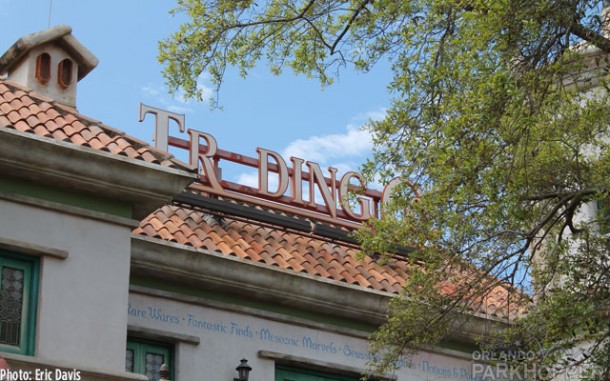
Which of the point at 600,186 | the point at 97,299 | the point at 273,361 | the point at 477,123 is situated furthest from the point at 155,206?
the point at 600,186

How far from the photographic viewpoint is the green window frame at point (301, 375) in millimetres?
16531

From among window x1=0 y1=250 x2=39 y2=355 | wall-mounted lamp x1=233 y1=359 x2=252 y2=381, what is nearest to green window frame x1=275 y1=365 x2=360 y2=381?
wall-mounted lamp x1=233 y1=359 x2=252 y2=381

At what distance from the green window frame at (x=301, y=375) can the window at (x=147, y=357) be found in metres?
1.64

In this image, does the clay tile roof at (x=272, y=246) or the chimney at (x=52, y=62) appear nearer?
the clay tile roof at (x=272, y=246)

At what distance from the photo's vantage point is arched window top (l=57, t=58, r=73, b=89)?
55.3 ft

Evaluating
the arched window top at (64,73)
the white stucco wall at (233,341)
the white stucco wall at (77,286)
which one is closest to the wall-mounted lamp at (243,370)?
the white stucco wall at (233,341)

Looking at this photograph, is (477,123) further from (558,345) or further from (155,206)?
(155,206)

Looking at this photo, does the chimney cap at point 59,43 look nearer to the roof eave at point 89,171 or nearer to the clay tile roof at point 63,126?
the clay tile roof at point 63,126

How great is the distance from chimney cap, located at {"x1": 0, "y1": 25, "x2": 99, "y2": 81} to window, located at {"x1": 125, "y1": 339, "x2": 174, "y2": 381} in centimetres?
403

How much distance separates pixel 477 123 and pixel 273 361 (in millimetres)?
5151

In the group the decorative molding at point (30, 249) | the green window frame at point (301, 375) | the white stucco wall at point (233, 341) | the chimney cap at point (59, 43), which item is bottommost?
the green window frame at point (301, 375)

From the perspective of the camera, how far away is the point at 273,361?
53.7 feet

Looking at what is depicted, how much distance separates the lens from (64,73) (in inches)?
668

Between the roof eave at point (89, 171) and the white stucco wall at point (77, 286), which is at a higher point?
the roof eave at point (89, 171)
